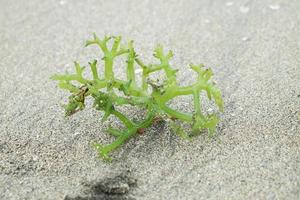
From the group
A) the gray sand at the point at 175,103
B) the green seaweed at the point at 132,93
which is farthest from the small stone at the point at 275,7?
the green seaweed at the point at 132,93

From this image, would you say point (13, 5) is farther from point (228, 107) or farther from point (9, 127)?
point (228, 107)

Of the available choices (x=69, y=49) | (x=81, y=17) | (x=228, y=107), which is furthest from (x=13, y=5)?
(x=228, y=107)

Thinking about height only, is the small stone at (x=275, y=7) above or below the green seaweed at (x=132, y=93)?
below

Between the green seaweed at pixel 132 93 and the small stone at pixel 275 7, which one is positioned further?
the small stone at pixel 275 7

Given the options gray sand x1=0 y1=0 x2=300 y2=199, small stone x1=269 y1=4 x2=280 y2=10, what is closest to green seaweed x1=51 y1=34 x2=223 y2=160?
gray sand x1=0 y1=0 x2=300 y2=199

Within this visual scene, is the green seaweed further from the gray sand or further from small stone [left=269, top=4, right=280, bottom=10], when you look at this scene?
small stone [left=269, top=4, right=280, bottom=10]

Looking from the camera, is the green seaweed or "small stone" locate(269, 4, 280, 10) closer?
the green seaweed

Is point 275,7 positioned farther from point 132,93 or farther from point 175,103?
point 132,93

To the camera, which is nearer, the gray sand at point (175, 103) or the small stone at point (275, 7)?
the gray sand at point (175, 103)

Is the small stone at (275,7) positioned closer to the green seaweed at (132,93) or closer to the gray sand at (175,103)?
the gray sand at (175,103)
